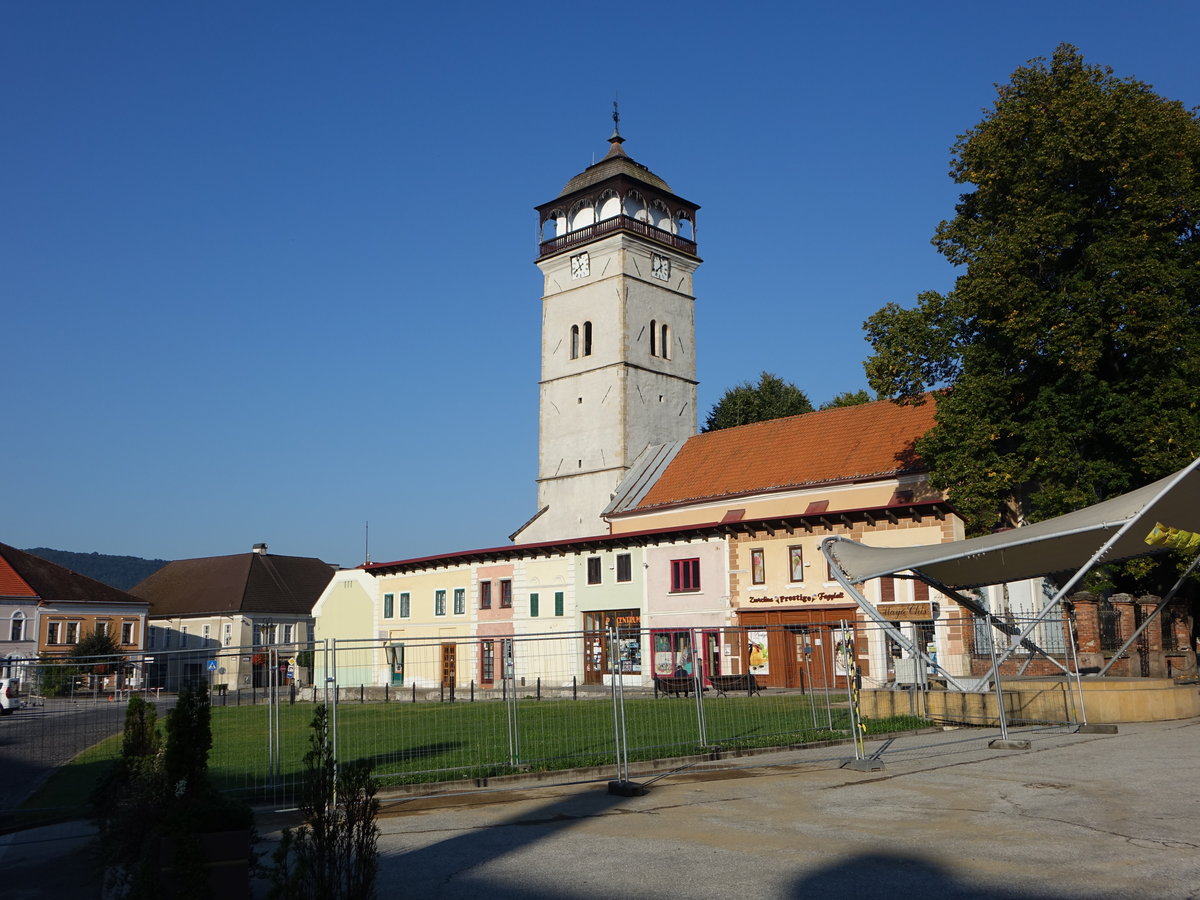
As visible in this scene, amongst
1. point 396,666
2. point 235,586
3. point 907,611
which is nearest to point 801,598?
point 907,611

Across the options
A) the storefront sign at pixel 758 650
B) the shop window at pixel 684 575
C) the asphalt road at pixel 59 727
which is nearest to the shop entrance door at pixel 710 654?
the storefront sign at pixel 758 650

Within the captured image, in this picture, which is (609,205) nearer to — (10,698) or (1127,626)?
(1127,626)

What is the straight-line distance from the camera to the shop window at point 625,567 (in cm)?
4388

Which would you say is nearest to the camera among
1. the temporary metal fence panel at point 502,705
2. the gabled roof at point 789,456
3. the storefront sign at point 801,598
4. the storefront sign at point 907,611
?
the temporary metal fence panel at point 502,705

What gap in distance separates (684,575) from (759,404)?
27256 mm

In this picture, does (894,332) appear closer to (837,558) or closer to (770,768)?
(837,558)

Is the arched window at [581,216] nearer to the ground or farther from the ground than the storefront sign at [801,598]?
farther from the ground

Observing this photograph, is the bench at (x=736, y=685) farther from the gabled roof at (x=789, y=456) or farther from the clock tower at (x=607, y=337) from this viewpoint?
the clock tower at (x=607, y=337)

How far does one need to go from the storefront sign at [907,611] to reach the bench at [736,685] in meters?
9.12

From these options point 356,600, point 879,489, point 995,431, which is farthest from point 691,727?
point 356,600

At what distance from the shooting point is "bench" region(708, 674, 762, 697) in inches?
1007

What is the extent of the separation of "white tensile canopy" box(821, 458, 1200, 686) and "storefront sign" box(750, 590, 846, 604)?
1609 cm

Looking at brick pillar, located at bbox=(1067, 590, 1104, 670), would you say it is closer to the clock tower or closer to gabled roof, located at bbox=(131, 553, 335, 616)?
the clock tower

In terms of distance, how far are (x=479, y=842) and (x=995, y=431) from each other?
2604 cm
